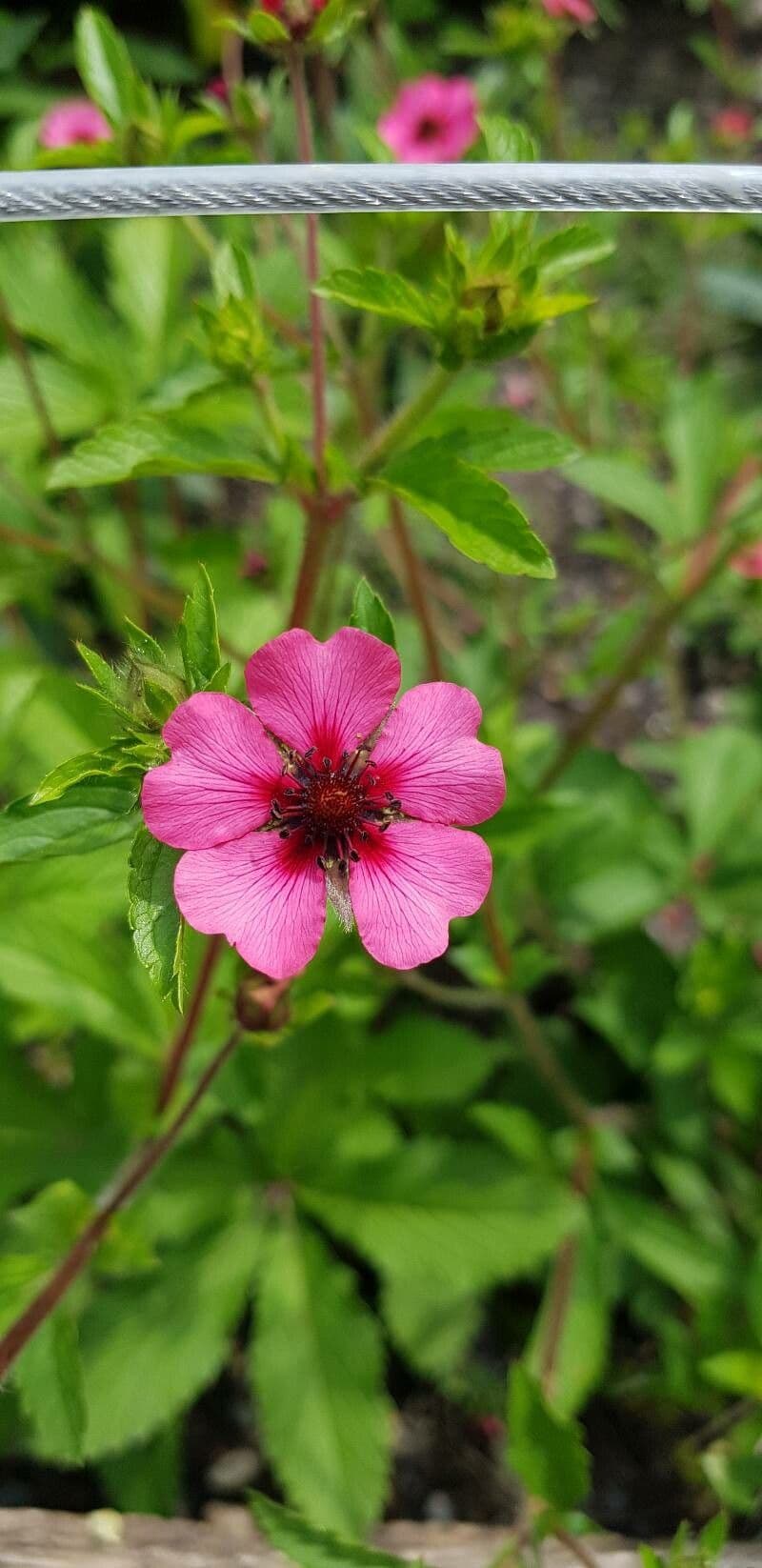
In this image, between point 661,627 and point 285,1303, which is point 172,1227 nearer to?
point 285,1303

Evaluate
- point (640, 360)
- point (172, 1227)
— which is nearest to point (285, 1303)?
point (172, 1227)

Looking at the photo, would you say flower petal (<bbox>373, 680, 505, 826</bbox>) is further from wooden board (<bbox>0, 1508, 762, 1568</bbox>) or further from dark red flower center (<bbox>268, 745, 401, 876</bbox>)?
wooden board (<bbox>0, 1508, 762, 1568</bbox>)

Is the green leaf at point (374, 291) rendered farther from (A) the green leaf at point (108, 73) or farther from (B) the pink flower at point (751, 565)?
(B) the pink flower at point (751, 565)

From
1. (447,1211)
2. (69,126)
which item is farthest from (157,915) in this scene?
(69,126)

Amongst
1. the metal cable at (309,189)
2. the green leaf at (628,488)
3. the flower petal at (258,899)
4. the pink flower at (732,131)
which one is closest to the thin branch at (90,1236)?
the flower petal at (258,899)

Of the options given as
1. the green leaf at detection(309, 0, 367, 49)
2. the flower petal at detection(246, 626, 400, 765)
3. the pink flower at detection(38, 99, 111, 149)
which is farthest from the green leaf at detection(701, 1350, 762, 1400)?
the pink flower at detection(38, 99, 111, 149)

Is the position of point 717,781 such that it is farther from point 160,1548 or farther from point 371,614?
point 160,1548
